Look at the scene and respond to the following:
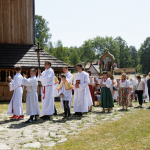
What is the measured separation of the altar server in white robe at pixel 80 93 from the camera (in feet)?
31.0

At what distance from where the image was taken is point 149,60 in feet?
257

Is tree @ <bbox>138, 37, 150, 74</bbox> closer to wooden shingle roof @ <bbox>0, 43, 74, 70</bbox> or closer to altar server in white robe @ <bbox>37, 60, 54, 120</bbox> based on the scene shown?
wooden shingle roof @ <bbox>0, 43, 74, 70</bbox>

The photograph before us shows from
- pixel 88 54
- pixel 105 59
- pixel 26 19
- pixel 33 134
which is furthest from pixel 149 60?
pixel 33 134

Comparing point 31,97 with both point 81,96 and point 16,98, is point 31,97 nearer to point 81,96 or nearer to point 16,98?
point 16,98

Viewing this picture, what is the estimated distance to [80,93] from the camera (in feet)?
31.5

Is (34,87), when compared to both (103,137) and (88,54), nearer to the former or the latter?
(103,137)

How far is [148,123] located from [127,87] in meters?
4.01

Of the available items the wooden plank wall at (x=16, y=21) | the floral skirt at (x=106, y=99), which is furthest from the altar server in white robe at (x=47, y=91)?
the wooden plank wall at (x=16, y=21)

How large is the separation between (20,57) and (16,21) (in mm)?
3071

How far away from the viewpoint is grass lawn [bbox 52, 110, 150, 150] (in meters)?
5.12

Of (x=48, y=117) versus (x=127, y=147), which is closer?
(x=127, y=147)

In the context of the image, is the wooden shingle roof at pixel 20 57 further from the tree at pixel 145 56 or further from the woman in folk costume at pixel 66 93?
the tree at pixel 145 56

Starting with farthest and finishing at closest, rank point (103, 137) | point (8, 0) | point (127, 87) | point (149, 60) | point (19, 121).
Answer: point (149, 60) < point (8, 0) < point (127, 87) < point (19, 121) < point (103, 137)

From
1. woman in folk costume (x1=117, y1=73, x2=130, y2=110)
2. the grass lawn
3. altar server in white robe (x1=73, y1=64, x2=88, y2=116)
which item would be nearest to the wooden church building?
woman in folk costume (x1=117, y1=73, x2=130, y2=110)
